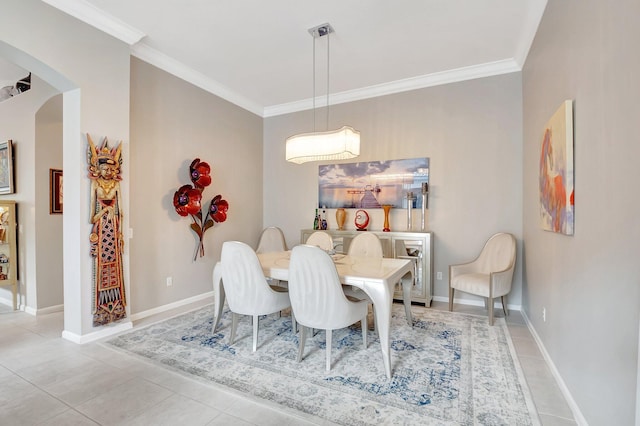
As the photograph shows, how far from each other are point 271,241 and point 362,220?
1.58 m

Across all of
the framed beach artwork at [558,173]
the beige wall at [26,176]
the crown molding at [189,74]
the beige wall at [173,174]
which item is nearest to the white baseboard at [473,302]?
the framed beach artwork at [558,173]

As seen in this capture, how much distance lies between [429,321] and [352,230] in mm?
1654

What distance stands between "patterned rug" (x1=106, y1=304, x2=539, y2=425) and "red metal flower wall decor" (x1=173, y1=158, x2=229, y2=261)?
4.08 ft

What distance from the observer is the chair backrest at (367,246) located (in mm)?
3582

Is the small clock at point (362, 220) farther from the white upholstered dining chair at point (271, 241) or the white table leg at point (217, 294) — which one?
the white table leg at point (217, 294)

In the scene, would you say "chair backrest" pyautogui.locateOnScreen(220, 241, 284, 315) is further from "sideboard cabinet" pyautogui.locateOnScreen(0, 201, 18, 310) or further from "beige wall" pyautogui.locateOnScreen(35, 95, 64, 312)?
"sideboard cabinet" pyautogui.locateOnScreen(0, 201, 18, 310)

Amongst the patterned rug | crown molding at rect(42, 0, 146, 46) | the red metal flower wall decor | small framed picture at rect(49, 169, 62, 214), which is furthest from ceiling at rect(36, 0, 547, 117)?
the patterned rug

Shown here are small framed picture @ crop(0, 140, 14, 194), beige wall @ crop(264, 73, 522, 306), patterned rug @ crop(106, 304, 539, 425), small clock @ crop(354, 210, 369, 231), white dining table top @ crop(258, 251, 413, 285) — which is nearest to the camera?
patterned rug @ crop(106, 304, 539, 425)

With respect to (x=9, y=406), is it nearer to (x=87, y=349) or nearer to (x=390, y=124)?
(x=87, y=349)

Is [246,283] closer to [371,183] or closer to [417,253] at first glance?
[417,253]

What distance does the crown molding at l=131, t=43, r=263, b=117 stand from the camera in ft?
11.5

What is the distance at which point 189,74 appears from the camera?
4.06 m

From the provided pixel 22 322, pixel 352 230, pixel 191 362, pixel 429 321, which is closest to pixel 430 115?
pixel 352 230

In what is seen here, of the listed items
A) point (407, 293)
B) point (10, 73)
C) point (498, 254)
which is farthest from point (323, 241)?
point (10, 73)
